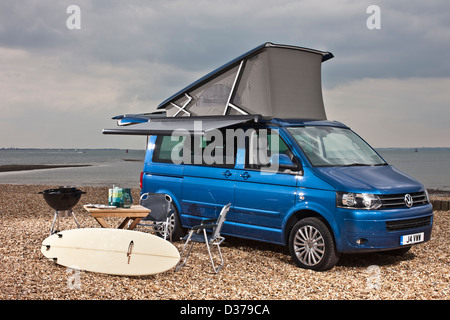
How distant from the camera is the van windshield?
7.61 metres

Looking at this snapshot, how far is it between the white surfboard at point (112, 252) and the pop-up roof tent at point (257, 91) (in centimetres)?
204

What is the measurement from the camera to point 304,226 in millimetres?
7227

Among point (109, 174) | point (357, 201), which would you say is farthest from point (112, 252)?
point (109, 174)

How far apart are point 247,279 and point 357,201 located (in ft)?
5.69

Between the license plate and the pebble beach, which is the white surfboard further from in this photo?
the license plate

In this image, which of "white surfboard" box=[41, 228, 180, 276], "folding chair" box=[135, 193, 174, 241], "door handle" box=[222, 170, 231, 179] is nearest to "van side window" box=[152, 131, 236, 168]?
"door handle" box=[222, 170, 231, 179]

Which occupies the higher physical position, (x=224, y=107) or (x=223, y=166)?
(x=224, y=107)

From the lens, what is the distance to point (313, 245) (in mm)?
7145

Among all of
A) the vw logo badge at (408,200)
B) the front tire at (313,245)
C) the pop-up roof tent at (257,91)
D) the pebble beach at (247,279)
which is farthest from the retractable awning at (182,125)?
the vw logo badge at (408,200)

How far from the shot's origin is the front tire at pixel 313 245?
6.98 metres
